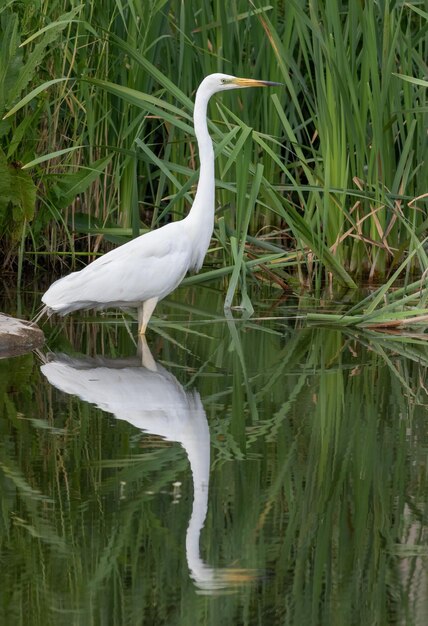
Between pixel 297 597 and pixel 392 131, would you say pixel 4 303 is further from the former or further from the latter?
pixel 297 597

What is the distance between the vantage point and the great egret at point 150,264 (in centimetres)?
606

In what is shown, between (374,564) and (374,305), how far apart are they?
319 cm

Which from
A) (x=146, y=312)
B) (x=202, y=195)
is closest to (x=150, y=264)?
(x=146, y=312)

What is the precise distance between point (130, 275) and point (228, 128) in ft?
6.02

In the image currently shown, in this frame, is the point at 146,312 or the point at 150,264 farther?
the point at 146,312

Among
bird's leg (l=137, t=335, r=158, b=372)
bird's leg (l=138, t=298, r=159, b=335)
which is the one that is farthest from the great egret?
bird's leg (l=137, t=335, r=158, b=372)

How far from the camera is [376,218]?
7.43 m

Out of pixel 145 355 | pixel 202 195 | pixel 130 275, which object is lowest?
pixel 145 355

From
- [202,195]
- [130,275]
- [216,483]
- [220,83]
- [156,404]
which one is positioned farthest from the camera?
[220,83]

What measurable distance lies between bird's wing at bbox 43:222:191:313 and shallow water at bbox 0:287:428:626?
9.5 inches

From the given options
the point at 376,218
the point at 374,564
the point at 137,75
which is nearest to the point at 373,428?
the point at 374,564

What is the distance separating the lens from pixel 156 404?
188 inches

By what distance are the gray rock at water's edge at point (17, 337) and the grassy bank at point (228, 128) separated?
1.11m

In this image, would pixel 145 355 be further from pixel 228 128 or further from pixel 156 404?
pixel 228 128
